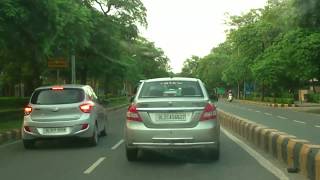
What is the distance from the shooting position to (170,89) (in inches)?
502

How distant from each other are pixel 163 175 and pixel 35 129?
5.56 m

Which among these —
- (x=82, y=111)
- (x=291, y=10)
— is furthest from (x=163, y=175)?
(x=291, y=10)

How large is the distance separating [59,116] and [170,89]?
12.3 ft

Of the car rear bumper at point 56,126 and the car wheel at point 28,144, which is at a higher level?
the car rear bumper at point 56,126

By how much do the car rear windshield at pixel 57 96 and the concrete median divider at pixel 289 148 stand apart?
14.9 feet

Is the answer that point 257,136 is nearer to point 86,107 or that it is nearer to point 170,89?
point 170,89

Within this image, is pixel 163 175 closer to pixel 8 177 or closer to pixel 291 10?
pixel 8 177

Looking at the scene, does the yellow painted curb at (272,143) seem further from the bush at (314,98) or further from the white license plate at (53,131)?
the bush at (314,98)

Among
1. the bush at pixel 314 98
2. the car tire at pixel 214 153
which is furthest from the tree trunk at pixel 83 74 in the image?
the car tire at pixel 214 153

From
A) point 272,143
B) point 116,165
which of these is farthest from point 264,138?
point 116,165

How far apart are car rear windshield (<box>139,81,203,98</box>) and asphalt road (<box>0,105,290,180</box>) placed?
1.32 m

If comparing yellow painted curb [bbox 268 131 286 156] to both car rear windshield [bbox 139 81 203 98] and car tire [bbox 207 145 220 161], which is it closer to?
car tire [bbox 207 145 220 161]

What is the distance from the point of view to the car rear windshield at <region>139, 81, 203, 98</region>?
12.6m

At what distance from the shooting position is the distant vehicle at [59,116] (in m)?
15.3
